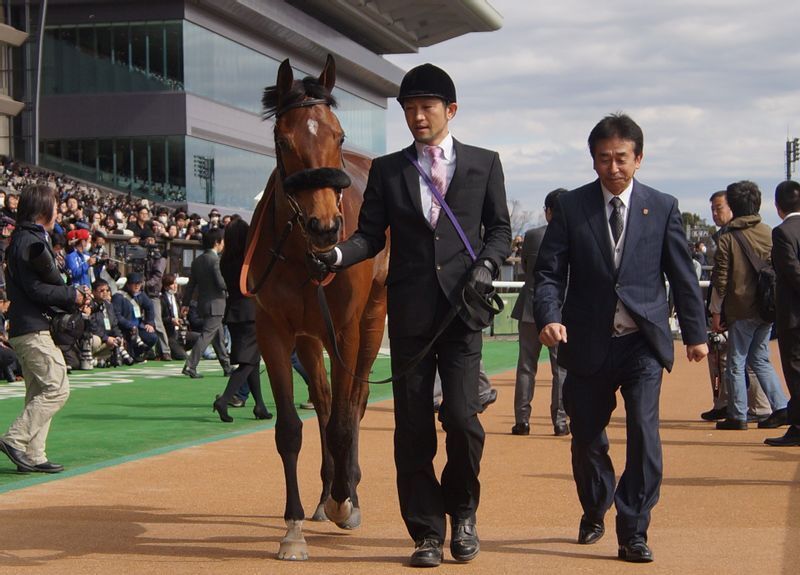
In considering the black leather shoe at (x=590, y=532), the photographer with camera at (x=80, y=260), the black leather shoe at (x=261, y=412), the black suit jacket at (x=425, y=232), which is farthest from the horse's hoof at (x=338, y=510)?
the photographer with camera at (x=80, y=260)

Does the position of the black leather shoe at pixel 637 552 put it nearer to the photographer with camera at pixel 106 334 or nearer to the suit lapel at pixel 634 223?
the suit lapel at pixel 634 223

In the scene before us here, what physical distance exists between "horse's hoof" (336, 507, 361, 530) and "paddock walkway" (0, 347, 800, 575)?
0.05 m

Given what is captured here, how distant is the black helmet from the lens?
5.67 m

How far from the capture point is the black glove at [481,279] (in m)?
5.54

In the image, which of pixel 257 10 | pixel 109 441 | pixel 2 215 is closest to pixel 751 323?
pixel 109 441

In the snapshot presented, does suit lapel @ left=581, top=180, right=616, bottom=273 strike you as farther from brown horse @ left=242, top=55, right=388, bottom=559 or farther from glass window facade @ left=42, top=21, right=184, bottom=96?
glass window facade @ left=42, top=21, right=184, bottom=96

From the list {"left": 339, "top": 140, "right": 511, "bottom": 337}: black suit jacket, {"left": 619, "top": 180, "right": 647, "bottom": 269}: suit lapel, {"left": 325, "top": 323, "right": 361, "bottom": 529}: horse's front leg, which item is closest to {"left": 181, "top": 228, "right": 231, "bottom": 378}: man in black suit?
{"left": 325, "top": 323, "right": 361, "bottom": 529}: horse's front leg

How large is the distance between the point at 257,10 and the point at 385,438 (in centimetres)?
4184

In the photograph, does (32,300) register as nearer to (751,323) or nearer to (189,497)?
(189,497)

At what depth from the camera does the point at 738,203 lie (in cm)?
1079

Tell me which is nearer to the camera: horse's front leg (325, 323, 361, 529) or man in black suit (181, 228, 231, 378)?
horse's front leg (325, 323, 361, 529)

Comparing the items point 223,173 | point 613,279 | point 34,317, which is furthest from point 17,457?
point 223,173

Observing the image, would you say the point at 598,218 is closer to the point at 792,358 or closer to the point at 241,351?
the point at 792,358

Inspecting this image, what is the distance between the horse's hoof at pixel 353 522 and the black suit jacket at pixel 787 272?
14.8ft
